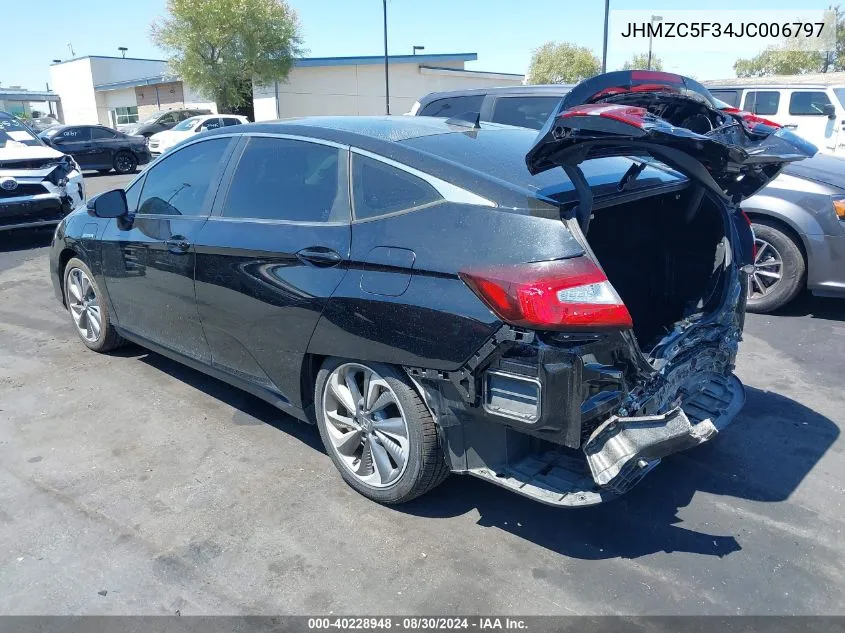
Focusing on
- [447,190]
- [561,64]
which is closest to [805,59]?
[561,64]

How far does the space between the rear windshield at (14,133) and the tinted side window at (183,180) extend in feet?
22.3

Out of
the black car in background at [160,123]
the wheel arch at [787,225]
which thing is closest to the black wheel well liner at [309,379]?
the wheel arch at [787,225]

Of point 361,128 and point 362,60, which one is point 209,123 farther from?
point 361,128

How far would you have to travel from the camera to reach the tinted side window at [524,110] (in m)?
7.65

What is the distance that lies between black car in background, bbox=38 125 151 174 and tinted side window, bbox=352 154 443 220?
2000cm

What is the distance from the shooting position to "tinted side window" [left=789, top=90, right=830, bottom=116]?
12.5 m

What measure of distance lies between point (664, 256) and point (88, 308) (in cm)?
407

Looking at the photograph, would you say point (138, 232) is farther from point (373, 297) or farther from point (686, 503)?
point (686, 503)

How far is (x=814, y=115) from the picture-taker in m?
12.6

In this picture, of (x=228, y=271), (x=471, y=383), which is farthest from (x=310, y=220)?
(x=471, y=383)

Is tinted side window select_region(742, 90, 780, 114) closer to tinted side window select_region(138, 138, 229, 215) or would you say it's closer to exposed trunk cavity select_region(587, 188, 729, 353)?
exposed trunk cavity select_region(587, 188, 729, 353)

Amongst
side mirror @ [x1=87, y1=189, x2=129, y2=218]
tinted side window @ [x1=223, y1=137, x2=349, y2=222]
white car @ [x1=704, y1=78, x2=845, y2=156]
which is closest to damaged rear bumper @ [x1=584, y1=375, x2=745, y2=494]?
tinted side window @ [x1=223, y1=137, x2=349, y2=222]

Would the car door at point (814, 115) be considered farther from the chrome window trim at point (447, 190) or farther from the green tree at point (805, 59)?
the green tree at point (805, 59)

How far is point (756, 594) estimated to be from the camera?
8.43ft
